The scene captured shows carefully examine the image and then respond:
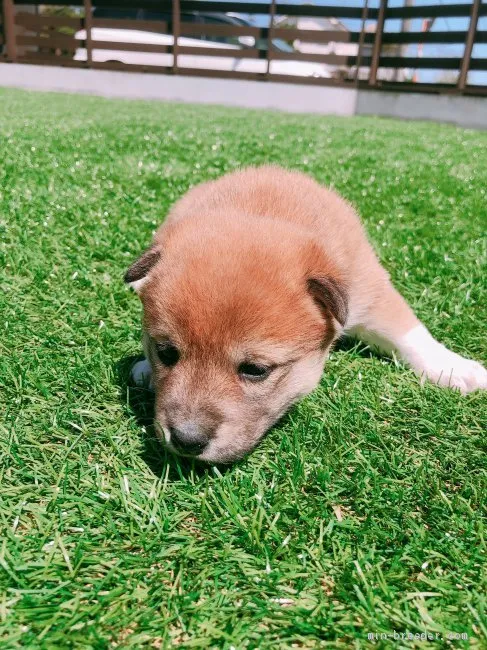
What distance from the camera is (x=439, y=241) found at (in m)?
5.30

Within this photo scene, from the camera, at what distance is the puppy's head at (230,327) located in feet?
7.62

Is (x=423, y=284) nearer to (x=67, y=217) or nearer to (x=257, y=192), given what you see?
(x=257, y=192)

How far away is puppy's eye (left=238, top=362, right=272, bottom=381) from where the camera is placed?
245 centimetres

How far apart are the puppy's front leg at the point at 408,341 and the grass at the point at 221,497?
0.39 ft

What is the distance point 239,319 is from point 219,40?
76.3ft

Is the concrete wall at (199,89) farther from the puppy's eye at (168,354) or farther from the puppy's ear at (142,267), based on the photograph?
the puppy's eye at (168,354)

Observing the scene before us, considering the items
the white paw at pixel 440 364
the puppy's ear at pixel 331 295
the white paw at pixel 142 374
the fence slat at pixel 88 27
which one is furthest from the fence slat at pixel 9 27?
the puppy's ear at pixel 331 295

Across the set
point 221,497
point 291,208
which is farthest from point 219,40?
point 221,497

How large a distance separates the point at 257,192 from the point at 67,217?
7.88 feet

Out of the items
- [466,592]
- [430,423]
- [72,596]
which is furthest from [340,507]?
[72,596]

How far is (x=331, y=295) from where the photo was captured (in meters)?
2.56

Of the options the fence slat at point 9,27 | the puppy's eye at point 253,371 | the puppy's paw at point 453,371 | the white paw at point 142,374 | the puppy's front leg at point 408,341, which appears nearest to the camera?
the puppy's eye at point 253,371

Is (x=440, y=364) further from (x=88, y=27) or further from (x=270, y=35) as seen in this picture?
(x=88, y=27)

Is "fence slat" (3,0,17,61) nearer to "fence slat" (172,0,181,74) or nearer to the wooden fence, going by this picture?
the wooden fence
